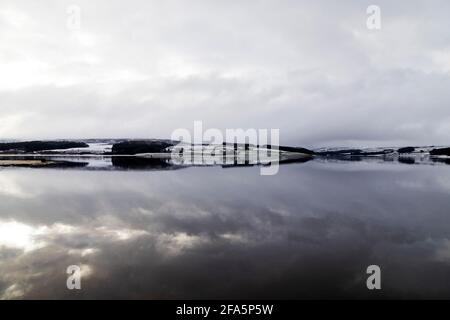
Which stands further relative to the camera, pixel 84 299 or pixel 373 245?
pixel 373 245

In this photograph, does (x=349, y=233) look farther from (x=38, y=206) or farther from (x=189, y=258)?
(x=38, y=206)

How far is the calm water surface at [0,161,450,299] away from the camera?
29.3 ft

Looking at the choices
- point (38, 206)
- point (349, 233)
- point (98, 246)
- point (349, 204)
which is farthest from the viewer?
point (349, 204)

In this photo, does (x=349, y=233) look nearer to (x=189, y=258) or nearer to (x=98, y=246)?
(x=189, y=258)

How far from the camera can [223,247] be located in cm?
1240

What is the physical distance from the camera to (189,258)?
11141mm

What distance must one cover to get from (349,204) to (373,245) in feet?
31.2

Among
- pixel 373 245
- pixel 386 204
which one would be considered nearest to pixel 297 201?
pixel 386 204

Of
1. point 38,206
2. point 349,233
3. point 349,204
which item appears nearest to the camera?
point 349,233

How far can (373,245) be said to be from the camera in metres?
12.7

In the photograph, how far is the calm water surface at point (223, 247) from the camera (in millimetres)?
8922
